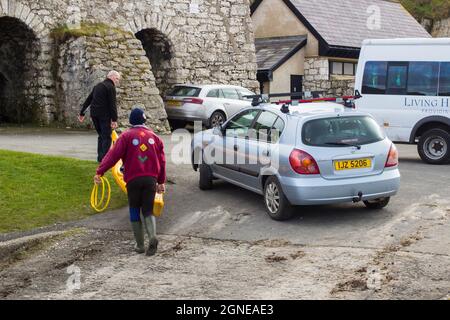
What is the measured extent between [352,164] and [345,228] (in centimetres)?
91

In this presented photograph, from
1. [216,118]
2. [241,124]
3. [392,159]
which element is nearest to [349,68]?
[216,118]

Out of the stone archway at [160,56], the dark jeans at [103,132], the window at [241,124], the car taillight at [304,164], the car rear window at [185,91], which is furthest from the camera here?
the stone archway at [160,56]

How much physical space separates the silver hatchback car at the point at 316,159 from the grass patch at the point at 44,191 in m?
2.48

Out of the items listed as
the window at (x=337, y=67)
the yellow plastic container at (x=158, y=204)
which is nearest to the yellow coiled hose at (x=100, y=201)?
the yellow plastic container at (x=158, y=204)

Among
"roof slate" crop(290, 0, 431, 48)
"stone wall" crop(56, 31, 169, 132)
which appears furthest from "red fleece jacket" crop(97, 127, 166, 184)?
"roof slate" crop(290, 0, 431, 48)

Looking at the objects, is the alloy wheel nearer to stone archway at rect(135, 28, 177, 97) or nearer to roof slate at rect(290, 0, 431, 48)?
stone archway at rect(135, 28, 177, 97)

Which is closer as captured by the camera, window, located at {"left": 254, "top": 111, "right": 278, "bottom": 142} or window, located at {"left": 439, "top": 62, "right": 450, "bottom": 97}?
window, located at {"left": 254, "top": 111, "right": 278, "bottom": 142}

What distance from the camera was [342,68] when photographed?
3155 centimetres

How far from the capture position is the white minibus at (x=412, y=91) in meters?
14.0

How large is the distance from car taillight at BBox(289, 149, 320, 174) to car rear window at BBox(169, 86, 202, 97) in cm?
1341

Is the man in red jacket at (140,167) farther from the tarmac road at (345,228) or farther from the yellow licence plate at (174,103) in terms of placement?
the yellow licence plate at (174,103)

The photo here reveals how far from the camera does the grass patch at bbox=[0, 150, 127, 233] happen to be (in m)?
9.49

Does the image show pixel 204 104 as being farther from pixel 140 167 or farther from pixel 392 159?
pixel 140 167
